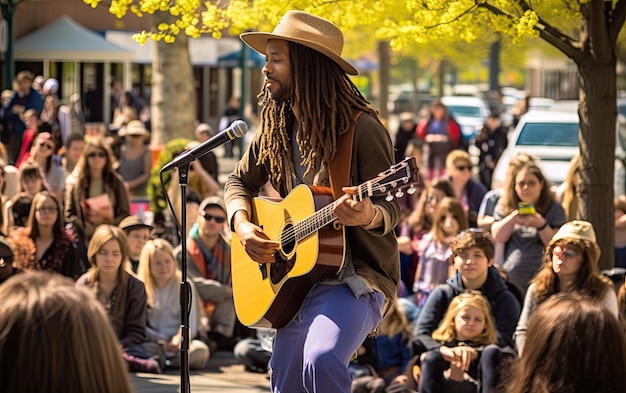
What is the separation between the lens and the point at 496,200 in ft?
31.1

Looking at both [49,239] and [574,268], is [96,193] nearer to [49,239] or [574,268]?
[49,239]

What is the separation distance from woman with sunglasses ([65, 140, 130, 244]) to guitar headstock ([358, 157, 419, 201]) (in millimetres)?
6039

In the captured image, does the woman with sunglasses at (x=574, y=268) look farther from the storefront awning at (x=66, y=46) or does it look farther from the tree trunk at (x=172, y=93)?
the storefront awning at (x=66, y=46)

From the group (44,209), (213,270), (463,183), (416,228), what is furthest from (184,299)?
(463,183)

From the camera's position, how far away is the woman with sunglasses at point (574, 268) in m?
7.08

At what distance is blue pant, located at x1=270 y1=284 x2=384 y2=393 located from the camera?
4504 millimetres

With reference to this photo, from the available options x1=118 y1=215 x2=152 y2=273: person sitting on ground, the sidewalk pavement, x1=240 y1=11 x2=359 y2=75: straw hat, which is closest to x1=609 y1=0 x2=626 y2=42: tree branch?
x1=240 y1=11 x2=359 y2=75: straw hat

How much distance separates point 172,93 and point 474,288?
11.4 m

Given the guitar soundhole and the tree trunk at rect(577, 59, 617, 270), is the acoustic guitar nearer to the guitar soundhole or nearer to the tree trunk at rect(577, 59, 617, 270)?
the guitar soundhole

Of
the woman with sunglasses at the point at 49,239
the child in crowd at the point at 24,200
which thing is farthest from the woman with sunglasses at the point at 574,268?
the child in crowd at the point at 24,200

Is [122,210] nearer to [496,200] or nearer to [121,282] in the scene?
[121,282]

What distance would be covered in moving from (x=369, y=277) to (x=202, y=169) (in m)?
7.46

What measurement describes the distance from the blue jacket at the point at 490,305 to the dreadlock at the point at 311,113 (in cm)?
296

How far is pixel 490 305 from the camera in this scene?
7742 millimetres
